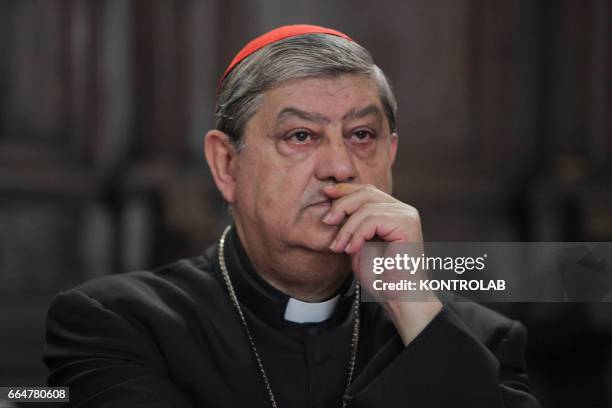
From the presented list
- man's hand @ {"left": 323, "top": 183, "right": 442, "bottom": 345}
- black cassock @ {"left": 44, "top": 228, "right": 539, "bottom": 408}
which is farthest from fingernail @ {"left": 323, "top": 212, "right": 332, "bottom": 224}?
black cassock @ {"left": 44, "top": 228, "right": 539, "bottom": 408}

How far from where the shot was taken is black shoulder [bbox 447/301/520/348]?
2.37m

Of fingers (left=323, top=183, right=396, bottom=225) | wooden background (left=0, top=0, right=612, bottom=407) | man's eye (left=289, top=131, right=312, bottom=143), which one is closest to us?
fingers (left=323, top=183, right=396, bottom=225)

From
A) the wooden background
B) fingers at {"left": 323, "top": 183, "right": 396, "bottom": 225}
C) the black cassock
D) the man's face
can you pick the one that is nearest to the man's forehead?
the man's face

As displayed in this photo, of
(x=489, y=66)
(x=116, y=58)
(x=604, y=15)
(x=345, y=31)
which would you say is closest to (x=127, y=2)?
(x=116, y=58)

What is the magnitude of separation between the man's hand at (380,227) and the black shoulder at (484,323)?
0.29m

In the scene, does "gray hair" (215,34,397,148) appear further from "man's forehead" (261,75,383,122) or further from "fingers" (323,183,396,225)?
"fingers" (323,183,396,225)

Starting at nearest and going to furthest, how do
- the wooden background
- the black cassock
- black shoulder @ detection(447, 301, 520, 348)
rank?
the black cassock < black shoulder @ detection(447, 301, 520, 348) < the wooden background

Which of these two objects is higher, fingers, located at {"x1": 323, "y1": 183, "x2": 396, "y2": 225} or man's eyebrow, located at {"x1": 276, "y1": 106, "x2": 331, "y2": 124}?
man's eyebrow, located at {"x1": 276, "y1": 106, "x2": 331, "y2": 124}

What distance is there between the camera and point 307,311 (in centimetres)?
242

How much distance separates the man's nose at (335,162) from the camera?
2193mm

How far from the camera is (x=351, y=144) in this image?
2252mm

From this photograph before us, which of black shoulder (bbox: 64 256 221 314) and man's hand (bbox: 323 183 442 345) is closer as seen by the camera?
man's hand (bbox: 323 183 442 345)

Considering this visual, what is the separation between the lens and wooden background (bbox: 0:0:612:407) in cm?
463

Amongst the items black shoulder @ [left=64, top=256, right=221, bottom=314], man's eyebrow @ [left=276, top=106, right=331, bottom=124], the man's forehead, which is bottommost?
black shoulder @ [left=64, top=256, right=221, bottom=314]
